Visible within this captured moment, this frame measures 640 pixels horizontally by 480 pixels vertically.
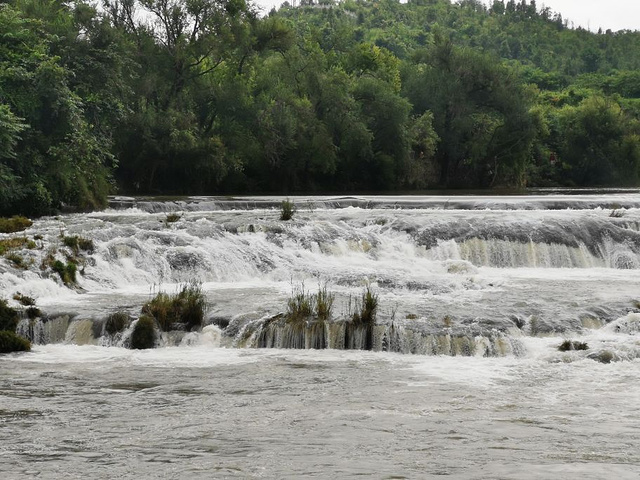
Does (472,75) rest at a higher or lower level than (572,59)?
lower

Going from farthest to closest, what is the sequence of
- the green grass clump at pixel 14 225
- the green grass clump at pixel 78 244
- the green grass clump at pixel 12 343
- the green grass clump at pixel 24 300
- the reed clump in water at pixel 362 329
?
the green grass clump at pixel 14 225, the green grass clump at pixel 78 244, the green grass clump at pixel 24 300, the reed clump in water at pixel 362 329, the green grass clump at pixel 12 343

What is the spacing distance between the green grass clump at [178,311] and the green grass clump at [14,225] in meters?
8.99

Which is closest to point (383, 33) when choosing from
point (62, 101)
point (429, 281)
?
point (62, 101)

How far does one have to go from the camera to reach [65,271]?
69.8 ft

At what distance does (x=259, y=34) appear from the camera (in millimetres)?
53250

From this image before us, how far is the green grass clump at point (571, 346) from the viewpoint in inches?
638

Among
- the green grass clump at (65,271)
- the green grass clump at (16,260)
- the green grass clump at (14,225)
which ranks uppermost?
the green grass clump at (14,225)

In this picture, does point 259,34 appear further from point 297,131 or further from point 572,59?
point 572,59

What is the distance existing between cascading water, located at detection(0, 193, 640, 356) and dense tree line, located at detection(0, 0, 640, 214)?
3.63m

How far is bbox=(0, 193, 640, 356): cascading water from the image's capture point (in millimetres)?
17203

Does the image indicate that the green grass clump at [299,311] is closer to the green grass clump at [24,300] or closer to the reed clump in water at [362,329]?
the reed clump in water at [362,329]

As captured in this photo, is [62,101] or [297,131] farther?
[297,131]

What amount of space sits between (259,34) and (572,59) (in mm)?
95227

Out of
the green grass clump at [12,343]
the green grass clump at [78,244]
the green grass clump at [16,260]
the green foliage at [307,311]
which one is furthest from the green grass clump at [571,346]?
the green grass clump at [78,244]
